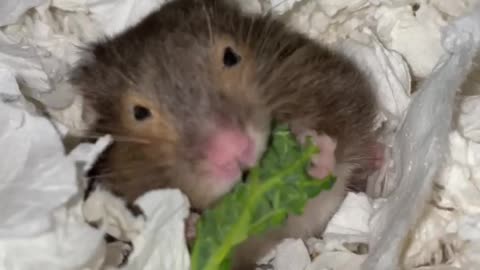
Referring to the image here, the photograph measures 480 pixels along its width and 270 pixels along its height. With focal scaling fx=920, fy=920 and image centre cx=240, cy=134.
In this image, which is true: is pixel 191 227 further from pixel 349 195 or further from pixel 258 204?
pixel 349 195

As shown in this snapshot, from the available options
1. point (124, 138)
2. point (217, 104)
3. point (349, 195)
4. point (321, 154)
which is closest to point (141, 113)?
point (124, 138)

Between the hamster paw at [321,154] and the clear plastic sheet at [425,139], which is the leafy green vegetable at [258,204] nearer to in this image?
the hamster paw at [321,154]

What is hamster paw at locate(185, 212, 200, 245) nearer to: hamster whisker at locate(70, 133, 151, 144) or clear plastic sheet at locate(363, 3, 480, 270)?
hamster whisker at locate(70, 133, 151, 144)

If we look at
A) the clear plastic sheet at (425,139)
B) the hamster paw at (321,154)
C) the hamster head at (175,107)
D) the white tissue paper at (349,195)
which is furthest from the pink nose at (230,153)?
the clear plastic sheet at (425,139)

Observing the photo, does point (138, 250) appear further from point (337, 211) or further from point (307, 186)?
point (337, 211)

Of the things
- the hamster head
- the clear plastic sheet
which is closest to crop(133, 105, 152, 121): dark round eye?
the hamster head

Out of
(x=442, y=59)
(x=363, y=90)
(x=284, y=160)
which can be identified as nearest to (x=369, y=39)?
(x=363, y=90)
